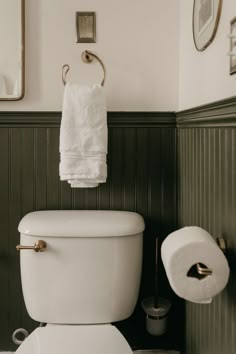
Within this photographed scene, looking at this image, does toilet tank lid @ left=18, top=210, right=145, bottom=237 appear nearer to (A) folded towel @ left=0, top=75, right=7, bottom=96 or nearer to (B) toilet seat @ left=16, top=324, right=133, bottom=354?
(B) toilet seat @ left=16, top=324, right=133, bottom=354

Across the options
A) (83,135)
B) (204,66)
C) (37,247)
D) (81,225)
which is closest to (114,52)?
(83,135)

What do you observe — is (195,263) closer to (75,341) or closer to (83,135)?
(75,341)

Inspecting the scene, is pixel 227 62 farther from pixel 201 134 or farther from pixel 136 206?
pixel 136 206

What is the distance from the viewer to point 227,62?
1306mm

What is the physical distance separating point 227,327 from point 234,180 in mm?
401

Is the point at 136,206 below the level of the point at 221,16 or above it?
below

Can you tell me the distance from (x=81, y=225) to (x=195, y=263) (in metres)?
0.69

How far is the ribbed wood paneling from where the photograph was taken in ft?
4.01

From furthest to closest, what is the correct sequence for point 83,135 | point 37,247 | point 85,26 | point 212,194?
point 85,26 → point 83,135 → point 37,247 → point 212,194

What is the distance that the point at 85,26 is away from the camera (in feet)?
6.47

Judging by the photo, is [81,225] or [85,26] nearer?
[81,225]

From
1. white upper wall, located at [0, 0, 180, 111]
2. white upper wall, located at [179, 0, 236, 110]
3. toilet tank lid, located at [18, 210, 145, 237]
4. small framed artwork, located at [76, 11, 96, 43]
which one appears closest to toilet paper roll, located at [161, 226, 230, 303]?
white upper wall, located at [179, 0, 236, 110]

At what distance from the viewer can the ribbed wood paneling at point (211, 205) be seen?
1.22 meters

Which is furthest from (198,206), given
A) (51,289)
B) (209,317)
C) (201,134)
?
(51,289)
